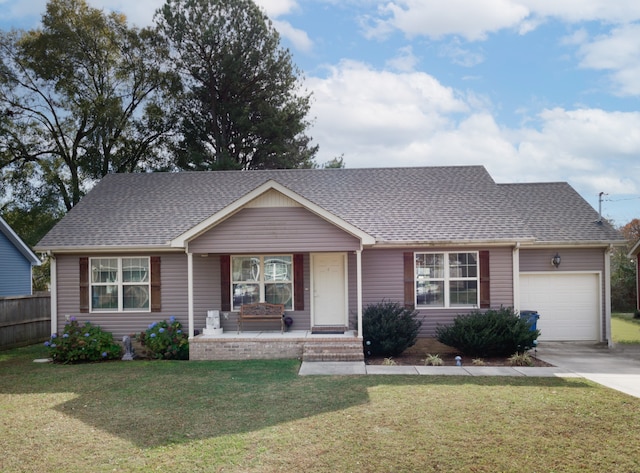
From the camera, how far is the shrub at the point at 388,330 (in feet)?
37.8

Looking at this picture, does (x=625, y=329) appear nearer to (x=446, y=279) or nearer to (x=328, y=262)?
(x=446, y=279)

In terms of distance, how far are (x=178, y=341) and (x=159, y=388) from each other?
3.34m

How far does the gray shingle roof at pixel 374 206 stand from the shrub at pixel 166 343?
90.6 inches

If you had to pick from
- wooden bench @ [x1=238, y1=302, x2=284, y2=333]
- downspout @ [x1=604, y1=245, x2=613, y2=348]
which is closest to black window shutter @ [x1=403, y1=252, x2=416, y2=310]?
wooden bench @ [x1=238, y1=302, x2=284, y2=333]

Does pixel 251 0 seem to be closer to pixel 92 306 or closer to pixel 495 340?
pixel 92 306

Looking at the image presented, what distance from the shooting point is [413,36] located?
14867 mm

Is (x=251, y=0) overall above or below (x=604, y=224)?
above

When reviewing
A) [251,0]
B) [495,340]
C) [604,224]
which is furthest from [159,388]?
[251,0]

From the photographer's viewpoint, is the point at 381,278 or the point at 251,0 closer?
the point at 381,278

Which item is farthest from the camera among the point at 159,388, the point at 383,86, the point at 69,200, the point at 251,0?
the point at 251,0

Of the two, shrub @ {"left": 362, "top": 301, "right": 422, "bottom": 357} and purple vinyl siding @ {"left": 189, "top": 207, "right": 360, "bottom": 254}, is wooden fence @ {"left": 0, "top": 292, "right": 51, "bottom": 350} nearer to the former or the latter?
purple vinyl siding @ {"left": 189, "top": 207, "right": 360, "bottom": 254}

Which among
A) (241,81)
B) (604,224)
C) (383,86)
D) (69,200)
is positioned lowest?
(604,224)

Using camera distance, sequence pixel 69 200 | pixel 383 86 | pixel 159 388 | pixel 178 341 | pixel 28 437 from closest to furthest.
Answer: pixel 28 437 → pixel 159 388 → pixel 178 341 → pixel 383 86 → pixel 69 200

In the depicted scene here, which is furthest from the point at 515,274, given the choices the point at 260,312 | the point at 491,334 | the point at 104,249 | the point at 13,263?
the point at 13,263
